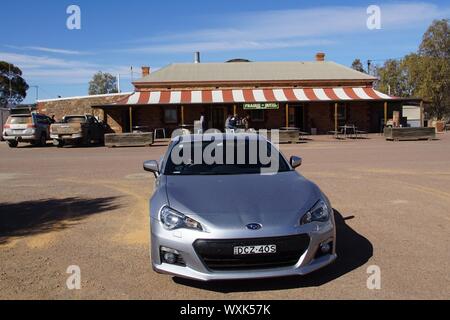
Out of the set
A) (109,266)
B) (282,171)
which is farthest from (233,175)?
(109,266)

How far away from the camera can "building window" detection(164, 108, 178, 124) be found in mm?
34688

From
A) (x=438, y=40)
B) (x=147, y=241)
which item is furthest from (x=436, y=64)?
(x=147, y=241)

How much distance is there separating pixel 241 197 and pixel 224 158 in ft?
4.96

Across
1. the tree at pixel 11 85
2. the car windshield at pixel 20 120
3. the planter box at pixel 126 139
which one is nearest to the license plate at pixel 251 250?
the planter box at pixel 126 139

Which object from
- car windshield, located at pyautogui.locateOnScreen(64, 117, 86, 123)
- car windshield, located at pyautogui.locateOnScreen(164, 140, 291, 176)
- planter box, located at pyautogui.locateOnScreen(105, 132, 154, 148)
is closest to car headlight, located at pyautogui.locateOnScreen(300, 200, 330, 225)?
car windshield, located at pyautogui.locateOnScreen(164, 140, 291, 176)

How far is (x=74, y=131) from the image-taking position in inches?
992

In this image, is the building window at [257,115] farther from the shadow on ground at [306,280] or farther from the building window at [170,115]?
the shadow on ground at [306,280]

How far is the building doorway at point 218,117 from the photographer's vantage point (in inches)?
1383

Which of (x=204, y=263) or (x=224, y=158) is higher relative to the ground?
(x=224, y=158)

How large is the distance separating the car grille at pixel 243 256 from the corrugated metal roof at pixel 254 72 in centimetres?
3145

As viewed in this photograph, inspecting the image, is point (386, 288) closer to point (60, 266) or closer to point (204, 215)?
point (204, 215)

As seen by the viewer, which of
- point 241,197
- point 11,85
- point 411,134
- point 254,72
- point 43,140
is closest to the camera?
point 241,197

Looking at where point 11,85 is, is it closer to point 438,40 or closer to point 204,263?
point 438,40
